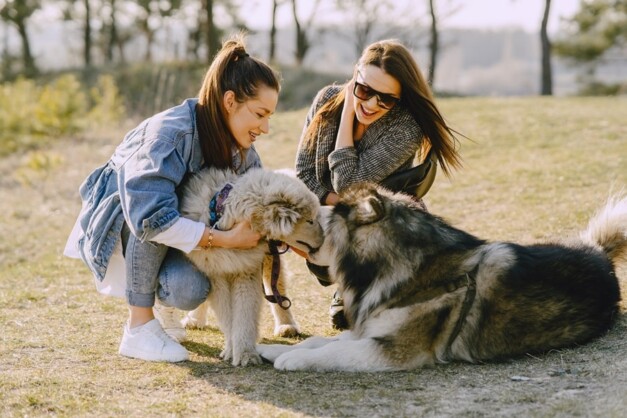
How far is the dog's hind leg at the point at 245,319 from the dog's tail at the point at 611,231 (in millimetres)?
1969

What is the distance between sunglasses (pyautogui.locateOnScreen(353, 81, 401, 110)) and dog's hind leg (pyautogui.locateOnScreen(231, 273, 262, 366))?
1286 mm

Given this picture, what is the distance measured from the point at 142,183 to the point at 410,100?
1770 mm

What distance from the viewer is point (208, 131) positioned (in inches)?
152

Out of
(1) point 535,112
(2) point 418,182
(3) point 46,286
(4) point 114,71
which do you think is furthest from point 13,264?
(4) point 114,71

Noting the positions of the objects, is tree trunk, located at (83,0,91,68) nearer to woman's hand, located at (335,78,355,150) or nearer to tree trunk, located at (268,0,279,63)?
tree trunk, located at (268,0,279,63)

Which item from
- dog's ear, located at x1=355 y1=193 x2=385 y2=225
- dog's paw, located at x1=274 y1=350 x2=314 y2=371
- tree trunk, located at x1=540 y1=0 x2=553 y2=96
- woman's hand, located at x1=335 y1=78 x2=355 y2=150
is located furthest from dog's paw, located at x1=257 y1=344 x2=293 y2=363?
tree trunk, located at x1=540 y1=0 x2=553 y2=96

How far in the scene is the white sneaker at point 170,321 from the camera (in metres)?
4.14

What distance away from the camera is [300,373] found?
3.47 metres

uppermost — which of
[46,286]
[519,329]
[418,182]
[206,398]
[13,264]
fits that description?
[418,182]

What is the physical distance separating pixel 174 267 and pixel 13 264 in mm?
4177

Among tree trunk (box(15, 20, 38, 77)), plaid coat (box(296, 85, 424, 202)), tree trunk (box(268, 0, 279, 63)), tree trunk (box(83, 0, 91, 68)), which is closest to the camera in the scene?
plaid coat (box(296, 85, 424, 202))

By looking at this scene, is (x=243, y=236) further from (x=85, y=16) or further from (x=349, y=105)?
(x=85, y=16)

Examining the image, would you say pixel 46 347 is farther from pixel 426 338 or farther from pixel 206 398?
pixel 426 338

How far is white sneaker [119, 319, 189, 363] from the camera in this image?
3.73 metres
